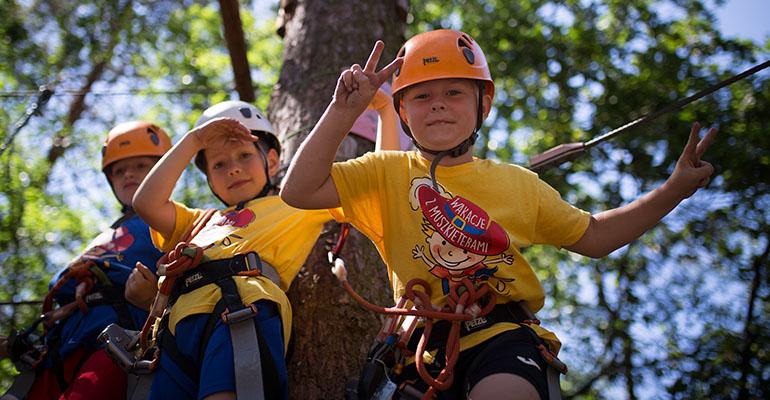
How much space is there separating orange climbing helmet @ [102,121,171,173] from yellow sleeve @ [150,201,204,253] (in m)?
0.82

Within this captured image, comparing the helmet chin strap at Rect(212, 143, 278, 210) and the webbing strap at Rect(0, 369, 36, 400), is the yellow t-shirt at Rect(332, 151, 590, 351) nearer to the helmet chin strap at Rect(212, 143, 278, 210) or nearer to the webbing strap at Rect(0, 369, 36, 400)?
the helmet chin strap at Rect(212, 143, 278, 210)

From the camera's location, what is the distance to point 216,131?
3502mm

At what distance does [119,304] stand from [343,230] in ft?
4.01

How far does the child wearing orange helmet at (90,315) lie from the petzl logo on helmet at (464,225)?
5.07 feet

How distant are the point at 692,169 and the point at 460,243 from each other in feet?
3.16

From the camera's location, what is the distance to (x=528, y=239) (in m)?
3.00

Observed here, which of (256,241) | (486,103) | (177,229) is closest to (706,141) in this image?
(486,103)

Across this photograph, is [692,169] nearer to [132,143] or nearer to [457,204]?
[457,204]

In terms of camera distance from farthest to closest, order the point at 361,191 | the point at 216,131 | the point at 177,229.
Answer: the point at 177,229, the point at 216,131, the point at 361,191

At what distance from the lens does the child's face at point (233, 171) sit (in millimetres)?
3736

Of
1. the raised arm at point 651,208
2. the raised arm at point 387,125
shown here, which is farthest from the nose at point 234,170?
the raised arm at point 651,208

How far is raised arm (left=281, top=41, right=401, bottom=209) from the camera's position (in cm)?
274

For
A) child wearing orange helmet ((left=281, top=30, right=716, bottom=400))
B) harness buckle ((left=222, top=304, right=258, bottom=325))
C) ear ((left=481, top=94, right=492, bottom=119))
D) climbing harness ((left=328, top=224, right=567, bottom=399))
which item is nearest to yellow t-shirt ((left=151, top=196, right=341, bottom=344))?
harness buckle ((left=222, top=304, right=258, bottom=325))

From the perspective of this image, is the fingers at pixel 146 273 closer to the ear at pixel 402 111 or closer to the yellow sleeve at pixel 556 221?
the ear at pixel 402 111
